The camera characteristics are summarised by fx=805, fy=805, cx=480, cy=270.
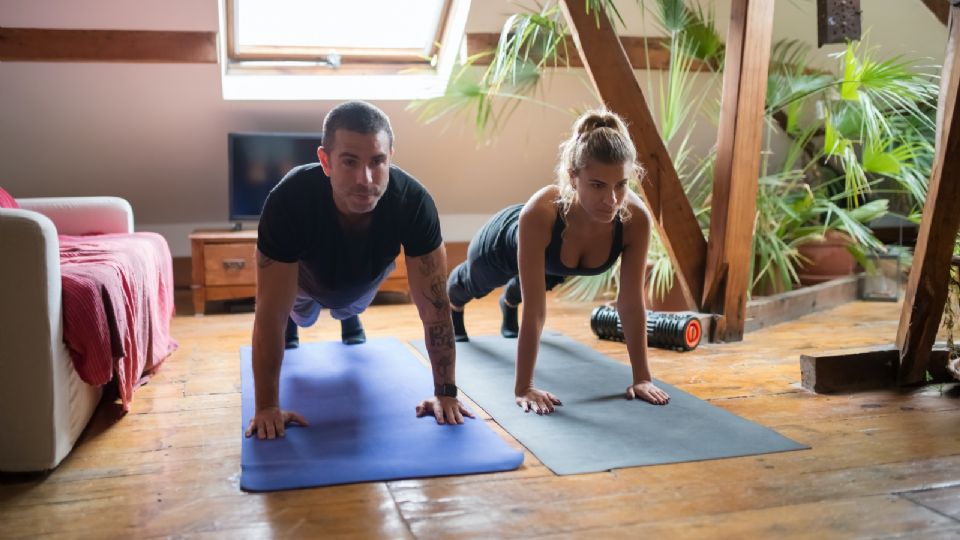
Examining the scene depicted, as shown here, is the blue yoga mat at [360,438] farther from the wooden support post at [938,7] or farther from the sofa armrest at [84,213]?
the wooden support post at [938,7]

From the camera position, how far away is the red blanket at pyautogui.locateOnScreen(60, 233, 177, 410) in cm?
186

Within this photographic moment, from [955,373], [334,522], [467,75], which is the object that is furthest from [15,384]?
[467,75]

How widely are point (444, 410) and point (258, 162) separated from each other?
2701 mm

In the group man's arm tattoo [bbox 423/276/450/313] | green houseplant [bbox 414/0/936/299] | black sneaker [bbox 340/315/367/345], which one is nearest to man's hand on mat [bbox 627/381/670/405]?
man's arm tattoo [bbox 423/276/450/313]

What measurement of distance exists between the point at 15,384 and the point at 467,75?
3.01 metres

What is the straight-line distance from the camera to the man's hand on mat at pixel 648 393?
2240mm

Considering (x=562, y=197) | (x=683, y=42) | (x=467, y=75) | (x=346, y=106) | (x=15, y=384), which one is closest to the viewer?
(x=15, y=384)

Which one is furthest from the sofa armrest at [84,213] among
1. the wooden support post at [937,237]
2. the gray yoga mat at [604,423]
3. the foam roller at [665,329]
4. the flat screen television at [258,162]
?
the wooden support post at [937,237]

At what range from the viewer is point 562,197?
2.30 m

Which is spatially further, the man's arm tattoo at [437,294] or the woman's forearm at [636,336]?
the woman's forearm at [636,336]

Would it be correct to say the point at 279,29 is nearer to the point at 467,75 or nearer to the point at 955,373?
the point at 467,75

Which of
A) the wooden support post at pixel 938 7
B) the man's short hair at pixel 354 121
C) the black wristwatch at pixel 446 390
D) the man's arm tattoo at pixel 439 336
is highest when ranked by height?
the wooden support post at pixel 938 7

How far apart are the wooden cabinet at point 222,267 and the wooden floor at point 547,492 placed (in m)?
1.84

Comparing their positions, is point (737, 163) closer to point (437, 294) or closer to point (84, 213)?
point (437, 294)
